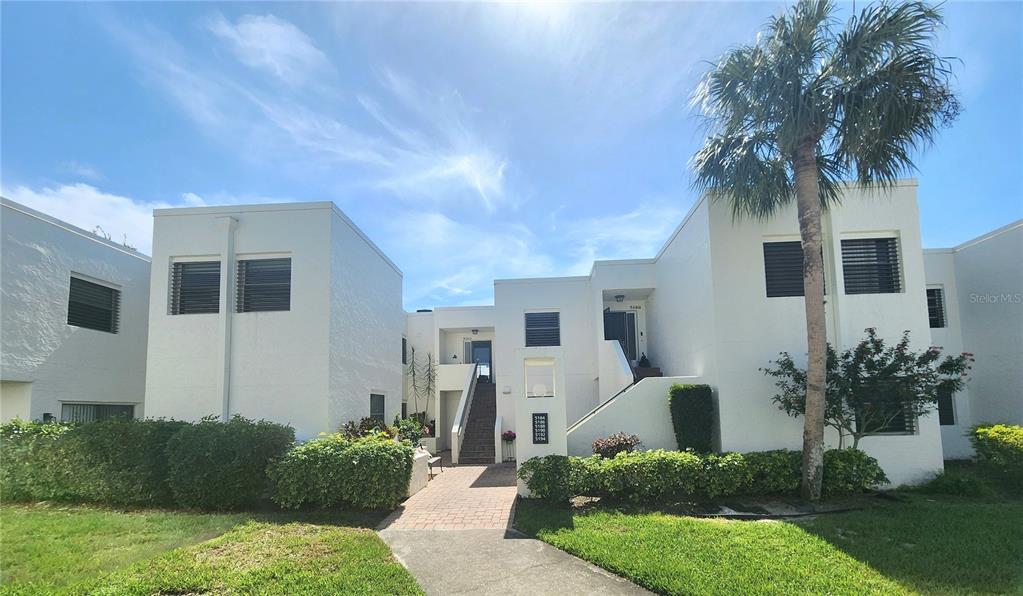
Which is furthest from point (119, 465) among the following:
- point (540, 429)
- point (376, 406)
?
point (540, 429)

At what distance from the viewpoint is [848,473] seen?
9.02m

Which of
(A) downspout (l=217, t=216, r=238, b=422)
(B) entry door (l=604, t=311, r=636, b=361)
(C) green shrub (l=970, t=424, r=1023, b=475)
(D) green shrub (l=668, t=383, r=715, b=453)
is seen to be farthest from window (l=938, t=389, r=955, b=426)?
(A) downspout (l=217, t=216, r=238, b=422)

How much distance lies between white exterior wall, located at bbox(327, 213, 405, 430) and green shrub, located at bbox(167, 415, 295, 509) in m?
2.37

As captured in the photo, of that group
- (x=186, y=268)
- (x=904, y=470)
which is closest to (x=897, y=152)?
(x=904, y=470)

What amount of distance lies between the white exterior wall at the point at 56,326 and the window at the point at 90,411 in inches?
5.8

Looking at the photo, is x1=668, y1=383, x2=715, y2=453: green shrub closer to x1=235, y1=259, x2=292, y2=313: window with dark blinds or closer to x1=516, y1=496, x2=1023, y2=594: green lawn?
x1=516, y1=496, x2=1023, y2=594: green lawn

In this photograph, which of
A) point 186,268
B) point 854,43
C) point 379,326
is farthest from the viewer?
point 379,326

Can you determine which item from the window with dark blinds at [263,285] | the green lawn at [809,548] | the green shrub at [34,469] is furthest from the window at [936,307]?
the green shrub at [34,469]

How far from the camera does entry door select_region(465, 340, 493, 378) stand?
888 inches

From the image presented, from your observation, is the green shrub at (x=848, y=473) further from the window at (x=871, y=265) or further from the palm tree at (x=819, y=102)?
the window at (x=871, y=265)

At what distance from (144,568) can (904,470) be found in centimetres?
1233

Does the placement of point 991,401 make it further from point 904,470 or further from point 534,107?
point 534,107

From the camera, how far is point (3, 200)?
10148mm

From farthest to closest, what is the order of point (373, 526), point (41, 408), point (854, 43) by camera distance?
point (41, 408)
point (854, 43)
point (373, 526)
